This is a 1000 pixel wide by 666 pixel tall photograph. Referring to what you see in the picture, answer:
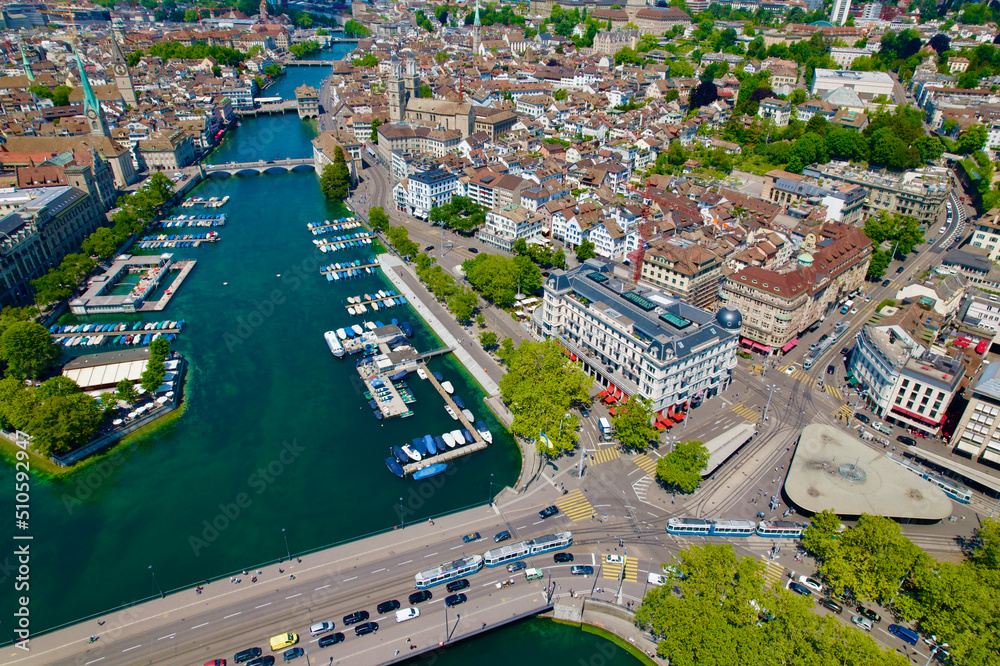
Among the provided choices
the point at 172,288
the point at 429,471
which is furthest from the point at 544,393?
the point at 172,288

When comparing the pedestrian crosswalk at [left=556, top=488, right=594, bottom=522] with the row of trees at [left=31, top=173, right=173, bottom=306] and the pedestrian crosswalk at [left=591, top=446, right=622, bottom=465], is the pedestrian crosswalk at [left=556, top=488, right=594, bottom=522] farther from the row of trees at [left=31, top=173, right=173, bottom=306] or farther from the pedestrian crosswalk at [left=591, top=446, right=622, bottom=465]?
the row of trees at [left=31, top=173, right=173, bottom=306]

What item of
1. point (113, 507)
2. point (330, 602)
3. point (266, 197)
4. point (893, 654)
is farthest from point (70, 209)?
point (893, 654)

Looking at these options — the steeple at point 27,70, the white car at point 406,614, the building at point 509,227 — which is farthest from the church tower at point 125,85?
the white car at point 406,614

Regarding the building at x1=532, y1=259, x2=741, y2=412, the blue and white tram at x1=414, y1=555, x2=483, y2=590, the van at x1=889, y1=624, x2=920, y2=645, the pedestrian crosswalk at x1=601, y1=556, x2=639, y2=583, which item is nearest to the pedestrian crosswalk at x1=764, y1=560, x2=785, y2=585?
the van at x1=889, y1=624, x2=920, y2=645

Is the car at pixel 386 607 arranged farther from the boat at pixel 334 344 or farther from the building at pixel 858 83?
the building at pixel 858 83

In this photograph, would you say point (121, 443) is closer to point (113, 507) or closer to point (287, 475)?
point (113, 507)

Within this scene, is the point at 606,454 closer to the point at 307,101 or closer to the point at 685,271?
the point at 685,271
